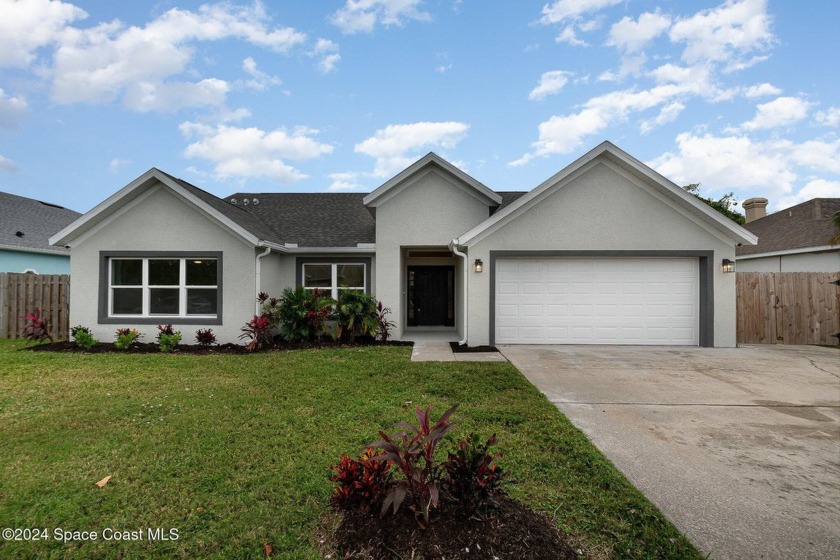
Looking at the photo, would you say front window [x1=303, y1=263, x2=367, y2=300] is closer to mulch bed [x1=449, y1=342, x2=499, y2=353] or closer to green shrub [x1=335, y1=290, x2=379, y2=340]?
green shrub [x1=335, y1=290, x2=379, y2=340]

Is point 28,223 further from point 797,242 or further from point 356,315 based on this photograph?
point 797,242

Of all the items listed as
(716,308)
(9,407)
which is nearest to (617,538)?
(9,407)

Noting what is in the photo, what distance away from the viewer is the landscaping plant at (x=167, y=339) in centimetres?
933

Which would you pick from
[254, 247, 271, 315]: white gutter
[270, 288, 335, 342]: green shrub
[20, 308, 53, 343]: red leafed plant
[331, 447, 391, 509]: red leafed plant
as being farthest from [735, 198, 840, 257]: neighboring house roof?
[20, 308, 53, 343]: red leafed plant

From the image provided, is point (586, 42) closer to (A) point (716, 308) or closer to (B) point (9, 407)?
(A) point (716, 308)

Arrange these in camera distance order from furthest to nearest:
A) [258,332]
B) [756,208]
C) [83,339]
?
[756,208] → [258,332] → [83,339]

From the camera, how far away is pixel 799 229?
1550cm

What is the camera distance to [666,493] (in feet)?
9.70

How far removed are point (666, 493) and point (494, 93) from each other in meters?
14.1

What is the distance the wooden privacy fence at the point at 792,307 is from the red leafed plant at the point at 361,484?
12527 mm

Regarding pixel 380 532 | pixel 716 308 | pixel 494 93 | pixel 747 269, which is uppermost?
pixel 494 93

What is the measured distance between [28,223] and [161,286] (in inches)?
509

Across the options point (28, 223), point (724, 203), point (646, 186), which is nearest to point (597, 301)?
point (646, 186)

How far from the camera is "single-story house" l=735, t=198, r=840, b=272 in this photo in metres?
13.5
